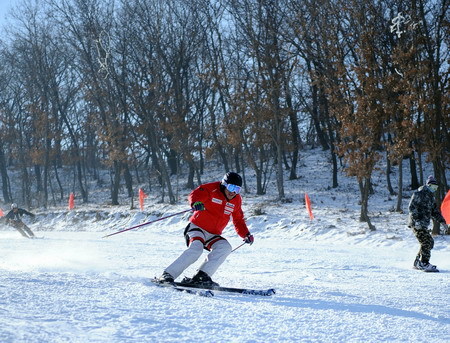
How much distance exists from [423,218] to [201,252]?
15.8 ft

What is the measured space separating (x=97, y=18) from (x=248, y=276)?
23399mm

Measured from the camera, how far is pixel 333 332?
405 centimetres

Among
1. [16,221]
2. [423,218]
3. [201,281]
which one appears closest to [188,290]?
[201,281]

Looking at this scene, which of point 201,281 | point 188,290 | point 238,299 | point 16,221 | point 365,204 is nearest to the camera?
point 238,299

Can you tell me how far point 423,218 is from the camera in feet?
29.3

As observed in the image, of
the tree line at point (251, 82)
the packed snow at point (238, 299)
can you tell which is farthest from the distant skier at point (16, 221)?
the tree line at point (251, 82)

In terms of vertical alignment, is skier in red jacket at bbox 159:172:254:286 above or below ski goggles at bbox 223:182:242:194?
below

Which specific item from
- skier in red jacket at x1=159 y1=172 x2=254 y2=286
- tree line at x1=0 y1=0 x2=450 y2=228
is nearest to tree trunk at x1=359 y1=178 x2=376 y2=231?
tree line at x1=0 y1=0 x2=450 y2=228

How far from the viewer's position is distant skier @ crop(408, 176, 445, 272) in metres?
8.80

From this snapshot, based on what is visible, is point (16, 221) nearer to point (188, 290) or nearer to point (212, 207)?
point (212, 207)

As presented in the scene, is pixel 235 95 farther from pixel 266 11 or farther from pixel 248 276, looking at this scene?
pixel 248 276

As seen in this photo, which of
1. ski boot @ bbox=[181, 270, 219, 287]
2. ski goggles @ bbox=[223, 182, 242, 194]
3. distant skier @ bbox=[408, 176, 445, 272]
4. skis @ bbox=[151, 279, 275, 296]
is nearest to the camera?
skis @ bbox=[151, 279, 275, 296]

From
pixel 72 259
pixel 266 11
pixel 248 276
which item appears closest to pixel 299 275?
pixel 248 276

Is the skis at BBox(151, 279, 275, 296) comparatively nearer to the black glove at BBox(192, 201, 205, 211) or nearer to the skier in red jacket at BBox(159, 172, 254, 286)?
the skier in red jacket at BBox(159, 172, 254, 286)
